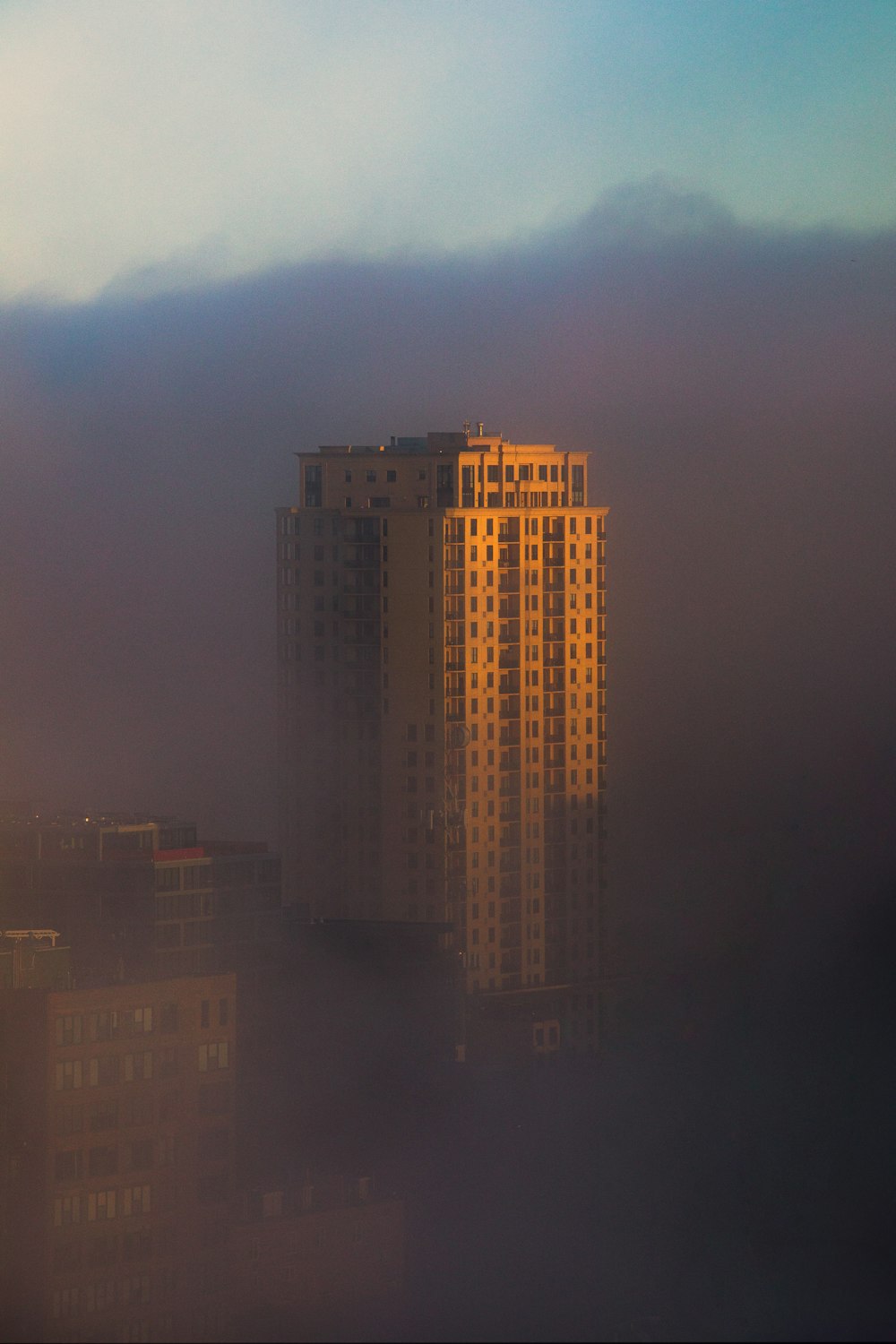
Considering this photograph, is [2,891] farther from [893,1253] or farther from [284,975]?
[893,1253]

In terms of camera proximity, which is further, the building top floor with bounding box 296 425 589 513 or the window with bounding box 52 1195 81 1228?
the building top floor with bounding box 296 425 589 513

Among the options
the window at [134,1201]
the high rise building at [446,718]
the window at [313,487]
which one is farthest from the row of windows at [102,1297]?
the window at [313,487]

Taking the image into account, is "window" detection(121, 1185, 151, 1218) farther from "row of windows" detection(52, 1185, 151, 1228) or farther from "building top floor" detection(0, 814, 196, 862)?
"building top floor" detection(0, 814, 196, 862)

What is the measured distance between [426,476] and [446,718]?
12.7 ft

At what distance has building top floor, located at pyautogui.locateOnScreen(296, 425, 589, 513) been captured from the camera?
1496 inches

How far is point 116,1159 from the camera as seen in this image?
27531 mm

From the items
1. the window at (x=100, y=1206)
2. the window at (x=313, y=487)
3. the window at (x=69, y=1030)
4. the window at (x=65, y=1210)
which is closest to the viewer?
the window at (x=65, y=1210)

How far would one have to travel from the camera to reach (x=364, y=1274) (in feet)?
87.7

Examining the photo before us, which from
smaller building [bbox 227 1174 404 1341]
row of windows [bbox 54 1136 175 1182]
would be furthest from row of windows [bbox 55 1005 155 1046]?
smaller building [bbox 227 1174 404 1341]

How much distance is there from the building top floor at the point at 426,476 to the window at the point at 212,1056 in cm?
1114

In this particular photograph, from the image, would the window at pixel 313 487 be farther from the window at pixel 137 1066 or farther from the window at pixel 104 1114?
the window at pixel 104 1114

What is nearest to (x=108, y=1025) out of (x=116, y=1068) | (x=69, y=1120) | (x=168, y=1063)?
(x=116, y=1068)

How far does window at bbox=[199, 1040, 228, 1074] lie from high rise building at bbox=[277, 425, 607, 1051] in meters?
7.95

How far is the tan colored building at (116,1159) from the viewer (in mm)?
25594
